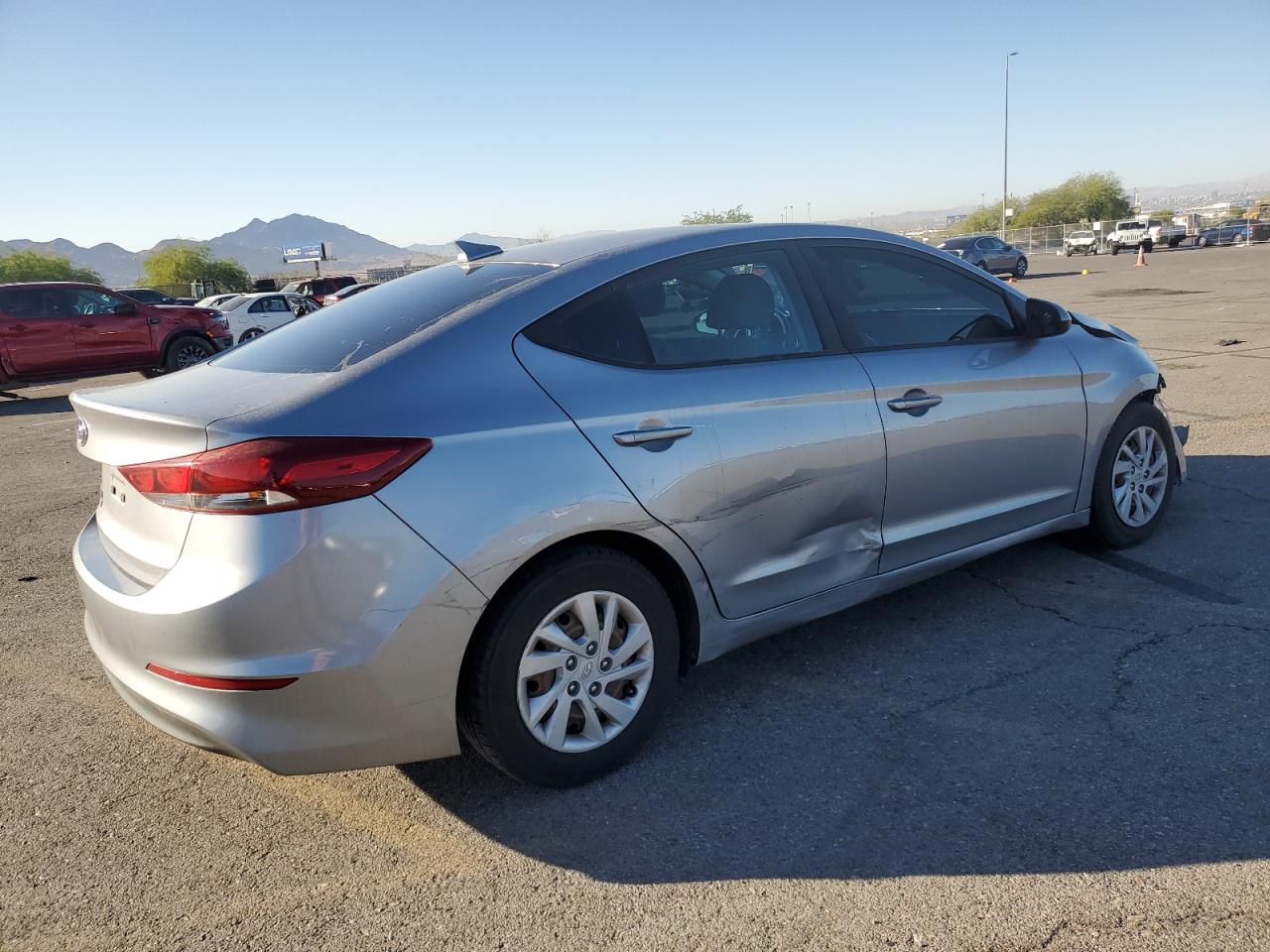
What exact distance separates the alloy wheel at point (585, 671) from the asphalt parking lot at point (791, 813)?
22 centimetres

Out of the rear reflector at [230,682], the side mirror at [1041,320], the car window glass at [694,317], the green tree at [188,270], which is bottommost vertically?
the rear reflector at [230,682]

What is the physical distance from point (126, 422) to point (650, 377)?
1.54 m

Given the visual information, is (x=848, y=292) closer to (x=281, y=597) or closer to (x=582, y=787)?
(x=582, y=787)

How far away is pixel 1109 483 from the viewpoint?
4617mm

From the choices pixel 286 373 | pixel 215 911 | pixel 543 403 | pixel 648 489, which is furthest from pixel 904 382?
pixel 215 911

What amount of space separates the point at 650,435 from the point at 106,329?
47.7ft

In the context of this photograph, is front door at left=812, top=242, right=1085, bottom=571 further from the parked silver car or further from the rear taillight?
the rear taillight

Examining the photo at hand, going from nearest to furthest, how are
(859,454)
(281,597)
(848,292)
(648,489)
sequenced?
(281,597) → (648,489) → (859,454) → (848,292)

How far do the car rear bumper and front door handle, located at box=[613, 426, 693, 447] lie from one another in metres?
0.65

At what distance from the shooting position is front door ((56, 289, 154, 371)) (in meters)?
14.8

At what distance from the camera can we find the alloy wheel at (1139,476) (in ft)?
15.4

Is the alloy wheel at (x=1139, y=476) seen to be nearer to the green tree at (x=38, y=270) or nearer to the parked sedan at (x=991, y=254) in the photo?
the parked sedan at (x=991, y=254)

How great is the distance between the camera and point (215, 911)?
8.44 ft

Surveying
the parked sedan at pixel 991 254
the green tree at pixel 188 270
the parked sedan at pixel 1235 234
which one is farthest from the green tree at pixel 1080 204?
the green tree at pixel 188 270
